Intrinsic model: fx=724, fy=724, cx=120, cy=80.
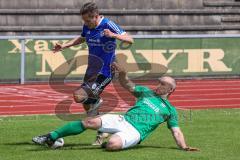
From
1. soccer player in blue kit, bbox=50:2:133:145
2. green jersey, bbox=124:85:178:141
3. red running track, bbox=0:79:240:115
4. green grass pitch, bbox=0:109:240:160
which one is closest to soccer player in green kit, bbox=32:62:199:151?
green jersey, bbox=124:85:178:141

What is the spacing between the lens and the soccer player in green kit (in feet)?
30.6

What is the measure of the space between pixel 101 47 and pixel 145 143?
1.50 meters

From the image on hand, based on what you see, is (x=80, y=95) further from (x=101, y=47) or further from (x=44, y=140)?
(x=44, y=140)

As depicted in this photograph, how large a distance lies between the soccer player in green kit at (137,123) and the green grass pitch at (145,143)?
5.3 inches

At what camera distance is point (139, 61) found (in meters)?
22.0

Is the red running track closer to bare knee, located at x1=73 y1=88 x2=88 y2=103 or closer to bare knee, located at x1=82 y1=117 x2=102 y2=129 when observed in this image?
bare knee, located at x1=73 y1=88 x2=88 y2=103

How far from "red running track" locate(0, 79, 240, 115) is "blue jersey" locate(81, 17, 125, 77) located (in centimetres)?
458

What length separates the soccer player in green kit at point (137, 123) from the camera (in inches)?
367

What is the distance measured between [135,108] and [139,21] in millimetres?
18423

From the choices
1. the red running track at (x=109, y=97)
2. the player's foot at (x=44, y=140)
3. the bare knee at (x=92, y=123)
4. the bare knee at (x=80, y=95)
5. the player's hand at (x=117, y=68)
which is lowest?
the red running track at (x=109, y=97)

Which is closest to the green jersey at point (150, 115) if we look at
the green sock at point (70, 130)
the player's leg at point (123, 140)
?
the player's leg at point (123, 140)

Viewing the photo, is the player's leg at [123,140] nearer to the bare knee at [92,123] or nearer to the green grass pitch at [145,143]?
the green grass pitch at [145,143]

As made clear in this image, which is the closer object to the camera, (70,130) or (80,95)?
(70,130)

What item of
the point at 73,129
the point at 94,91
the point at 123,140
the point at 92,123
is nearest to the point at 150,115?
the point at 123,140
